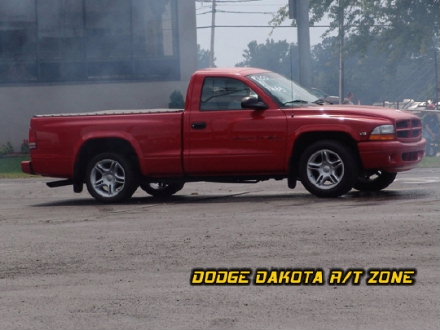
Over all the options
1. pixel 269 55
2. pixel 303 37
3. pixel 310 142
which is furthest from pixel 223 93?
pixel 269 55

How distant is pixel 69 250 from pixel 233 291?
2.30 m

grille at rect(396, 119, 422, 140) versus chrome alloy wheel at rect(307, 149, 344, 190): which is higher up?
grille at rect(396, 119, 422, 140)

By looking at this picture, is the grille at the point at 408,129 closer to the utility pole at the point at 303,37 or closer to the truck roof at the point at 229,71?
the truck roof at the point at 229,71

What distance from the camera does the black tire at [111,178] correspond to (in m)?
13.1

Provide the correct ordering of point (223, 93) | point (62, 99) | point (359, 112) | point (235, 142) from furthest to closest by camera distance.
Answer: point (62, 99), point (223, 93), point (235, 142), point (359, 112)

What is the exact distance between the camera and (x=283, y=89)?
514 inches

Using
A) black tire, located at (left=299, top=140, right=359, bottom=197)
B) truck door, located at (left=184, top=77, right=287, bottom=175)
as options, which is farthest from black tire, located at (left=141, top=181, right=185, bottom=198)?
black tire, located at (left=299, top=140, right=359, bottom=197)

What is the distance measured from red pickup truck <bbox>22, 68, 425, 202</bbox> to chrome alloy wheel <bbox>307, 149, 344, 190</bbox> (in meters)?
0.01

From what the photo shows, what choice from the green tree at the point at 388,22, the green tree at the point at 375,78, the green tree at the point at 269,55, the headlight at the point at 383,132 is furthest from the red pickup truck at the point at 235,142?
the green tree at the point at 375,78

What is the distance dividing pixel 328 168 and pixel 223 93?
156 centimetres

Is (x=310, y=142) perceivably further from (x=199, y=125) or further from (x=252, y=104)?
(x=199, y=125)

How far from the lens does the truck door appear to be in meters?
12.5

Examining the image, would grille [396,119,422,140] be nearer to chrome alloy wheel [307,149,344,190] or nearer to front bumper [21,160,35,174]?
chrome alloy wheel [307,149,344,190]


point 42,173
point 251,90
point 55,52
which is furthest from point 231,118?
point 55,52
